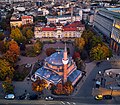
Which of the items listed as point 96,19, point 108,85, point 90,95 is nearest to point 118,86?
point 108,85

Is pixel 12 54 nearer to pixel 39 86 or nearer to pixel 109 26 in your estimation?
pixel 39 86

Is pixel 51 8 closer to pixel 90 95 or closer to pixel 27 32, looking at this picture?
pixel 27 32

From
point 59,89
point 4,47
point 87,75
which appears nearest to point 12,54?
point 4,47

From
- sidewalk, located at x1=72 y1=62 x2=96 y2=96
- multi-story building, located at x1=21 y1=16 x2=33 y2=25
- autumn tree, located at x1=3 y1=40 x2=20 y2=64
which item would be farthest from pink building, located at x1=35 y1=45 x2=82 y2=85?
multi-story building, located at x1=21 y1=16 x2=33 y2=25

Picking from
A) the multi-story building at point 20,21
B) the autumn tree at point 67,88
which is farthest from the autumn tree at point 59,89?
the multi-story building at point 20,21

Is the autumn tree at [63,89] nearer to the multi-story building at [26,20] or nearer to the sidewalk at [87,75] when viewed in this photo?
Answer: the sidewalk at [87,75]
